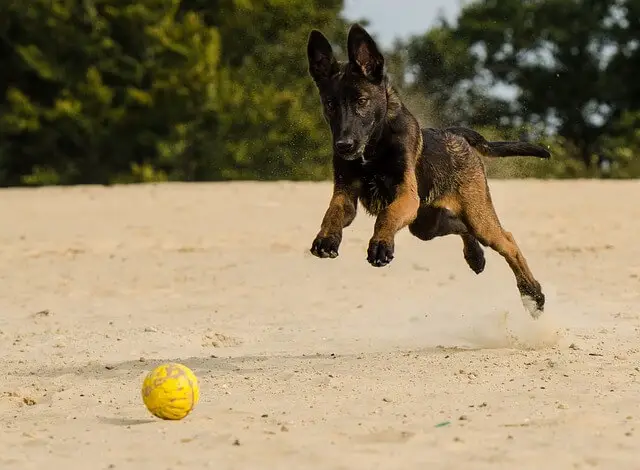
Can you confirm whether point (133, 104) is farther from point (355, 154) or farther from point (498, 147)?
point (355, 154)

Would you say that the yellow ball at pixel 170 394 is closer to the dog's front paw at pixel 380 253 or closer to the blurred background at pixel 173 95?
the dog's front paw at pixel 380 253

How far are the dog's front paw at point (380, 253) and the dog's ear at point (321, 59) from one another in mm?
1228

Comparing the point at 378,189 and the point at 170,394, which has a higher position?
the point at 378,189

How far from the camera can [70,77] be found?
31.6 meters

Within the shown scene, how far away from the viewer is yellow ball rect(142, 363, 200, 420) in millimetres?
6383

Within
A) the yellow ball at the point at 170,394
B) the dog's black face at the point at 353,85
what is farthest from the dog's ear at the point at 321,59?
the yellow ball at the point at 170,394

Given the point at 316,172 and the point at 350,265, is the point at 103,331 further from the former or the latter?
the point at 316,172

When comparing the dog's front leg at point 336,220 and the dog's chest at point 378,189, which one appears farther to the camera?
the dog's chest at point 378,189

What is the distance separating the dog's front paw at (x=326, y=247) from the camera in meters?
7.36

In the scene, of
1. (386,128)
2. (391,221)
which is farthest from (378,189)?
(391,221)

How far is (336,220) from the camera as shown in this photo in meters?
7.61

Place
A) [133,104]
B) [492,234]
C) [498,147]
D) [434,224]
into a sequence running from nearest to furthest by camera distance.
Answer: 1. [434,224]
2. [492,234]
3. [498,147]
4. [133,104]

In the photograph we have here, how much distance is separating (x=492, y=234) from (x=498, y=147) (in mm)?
903

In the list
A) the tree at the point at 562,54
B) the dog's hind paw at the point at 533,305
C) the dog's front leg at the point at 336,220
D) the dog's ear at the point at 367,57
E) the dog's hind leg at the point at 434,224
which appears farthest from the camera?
the tree at the point at 562,54
